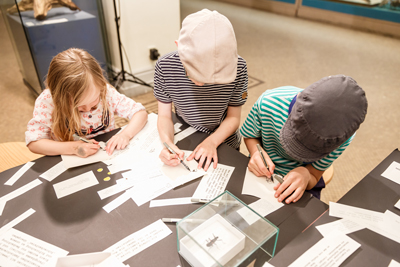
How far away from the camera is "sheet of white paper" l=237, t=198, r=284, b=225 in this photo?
0.86 meters

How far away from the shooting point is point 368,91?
325 cm

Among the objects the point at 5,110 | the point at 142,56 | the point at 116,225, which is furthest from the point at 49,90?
the point at 5,110

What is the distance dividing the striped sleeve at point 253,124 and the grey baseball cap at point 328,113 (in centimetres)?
37

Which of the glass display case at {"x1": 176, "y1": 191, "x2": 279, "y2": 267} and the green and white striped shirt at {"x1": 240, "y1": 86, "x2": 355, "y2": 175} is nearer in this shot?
the glass display case at {"x1": 176, "y1": 191, "x2": 279, "y2": 267}

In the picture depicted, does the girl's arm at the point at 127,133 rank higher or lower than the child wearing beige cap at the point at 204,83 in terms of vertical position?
lower

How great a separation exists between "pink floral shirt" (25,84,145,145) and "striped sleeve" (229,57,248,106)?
44 centimetres

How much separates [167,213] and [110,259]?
21cm

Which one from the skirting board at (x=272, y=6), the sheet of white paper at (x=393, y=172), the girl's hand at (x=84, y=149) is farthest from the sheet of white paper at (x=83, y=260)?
the skirting board at (x=272, y=6)

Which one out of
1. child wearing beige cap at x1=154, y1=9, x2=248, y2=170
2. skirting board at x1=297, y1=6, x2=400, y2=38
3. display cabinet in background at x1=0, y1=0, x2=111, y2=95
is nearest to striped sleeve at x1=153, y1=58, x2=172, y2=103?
child wearing beige cap at x1=154, y1=9, x2=248, y2=170

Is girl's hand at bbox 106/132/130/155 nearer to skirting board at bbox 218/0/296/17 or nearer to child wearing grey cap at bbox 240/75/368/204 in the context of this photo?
child wearing grey cap at bbox 240/75/368/204

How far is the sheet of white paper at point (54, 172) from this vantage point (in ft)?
3.49

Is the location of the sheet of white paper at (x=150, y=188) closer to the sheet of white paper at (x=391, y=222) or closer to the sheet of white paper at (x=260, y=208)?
the sheet of white paper at (x=260, y=208)

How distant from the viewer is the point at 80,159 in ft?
3.76

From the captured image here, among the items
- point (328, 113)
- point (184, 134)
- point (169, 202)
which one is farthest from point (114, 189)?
point (328, 113)
